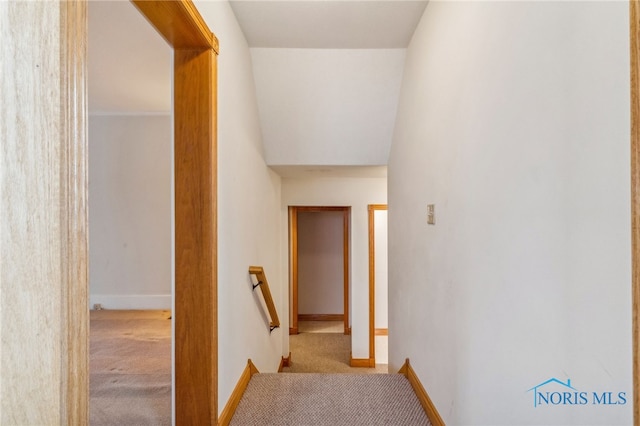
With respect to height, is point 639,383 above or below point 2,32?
below

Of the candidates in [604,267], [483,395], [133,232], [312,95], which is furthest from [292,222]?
[604,267]

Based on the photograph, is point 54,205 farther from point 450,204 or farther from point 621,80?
point 450,204

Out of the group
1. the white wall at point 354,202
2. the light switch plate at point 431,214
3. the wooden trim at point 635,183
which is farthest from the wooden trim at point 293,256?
the wooden trim at point 635,183

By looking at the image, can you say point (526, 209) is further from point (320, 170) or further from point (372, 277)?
point (372, 277)

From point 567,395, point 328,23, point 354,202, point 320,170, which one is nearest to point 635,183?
point 567,395

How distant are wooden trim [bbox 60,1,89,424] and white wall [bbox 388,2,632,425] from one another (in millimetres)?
1087

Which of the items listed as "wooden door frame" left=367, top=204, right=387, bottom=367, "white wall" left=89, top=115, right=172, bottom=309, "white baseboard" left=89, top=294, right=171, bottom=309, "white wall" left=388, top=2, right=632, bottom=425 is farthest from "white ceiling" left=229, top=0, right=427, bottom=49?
"white baseboard" left=89, top=294, right=171, bottom=309

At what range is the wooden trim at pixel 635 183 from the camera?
0.65m

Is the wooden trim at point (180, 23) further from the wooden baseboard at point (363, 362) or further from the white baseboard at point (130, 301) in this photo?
the wooden baseboard at point (363, 362)

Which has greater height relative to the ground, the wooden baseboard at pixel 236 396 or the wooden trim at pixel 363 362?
the wooden baseboard at pixel 236 396

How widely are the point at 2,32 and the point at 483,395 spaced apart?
167cm

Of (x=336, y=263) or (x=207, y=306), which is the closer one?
(x=207, y=306)

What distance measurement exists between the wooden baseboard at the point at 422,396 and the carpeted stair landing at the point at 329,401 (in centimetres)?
3

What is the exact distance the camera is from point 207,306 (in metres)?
1.65
